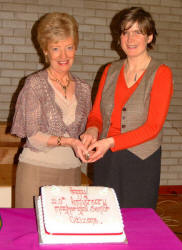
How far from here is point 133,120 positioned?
204cm

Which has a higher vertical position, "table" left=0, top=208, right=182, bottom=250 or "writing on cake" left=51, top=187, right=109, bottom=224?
"writing on cake" left=51, top=187, right=109, bottom=224

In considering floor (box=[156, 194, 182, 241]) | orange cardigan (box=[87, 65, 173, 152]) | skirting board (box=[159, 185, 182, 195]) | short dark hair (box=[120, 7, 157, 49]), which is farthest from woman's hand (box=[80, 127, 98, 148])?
skirting board (box=[159, 185, 182, 195])

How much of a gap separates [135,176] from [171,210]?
2.60 metres

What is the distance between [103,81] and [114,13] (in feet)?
9.27

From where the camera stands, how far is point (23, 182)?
207 cm

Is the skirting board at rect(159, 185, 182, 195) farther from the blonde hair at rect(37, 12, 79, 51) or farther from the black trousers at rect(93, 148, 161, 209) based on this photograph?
the blonde hair at rect(37, 12, 79, 51)

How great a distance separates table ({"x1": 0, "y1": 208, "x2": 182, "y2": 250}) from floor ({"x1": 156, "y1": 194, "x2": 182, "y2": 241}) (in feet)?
7.78

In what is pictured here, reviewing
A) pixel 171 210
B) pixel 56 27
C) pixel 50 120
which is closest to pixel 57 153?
pixel 50 120

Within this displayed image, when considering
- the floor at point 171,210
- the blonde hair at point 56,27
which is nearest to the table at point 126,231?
the blonde hair at point 56,27

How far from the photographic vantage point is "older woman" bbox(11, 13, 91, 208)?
2.04 m

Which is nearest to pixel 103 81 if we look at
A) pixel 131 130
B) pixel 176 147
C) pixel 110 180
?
pixel 131 130

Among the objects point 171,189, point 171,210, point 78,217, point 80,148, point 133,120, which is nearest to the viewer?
point 78,217

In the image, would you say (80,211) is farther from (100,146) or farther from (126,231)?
(100,146)

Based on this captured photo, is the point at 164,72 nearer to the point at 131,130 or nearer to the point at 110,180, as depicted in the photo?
the point at 131,130
